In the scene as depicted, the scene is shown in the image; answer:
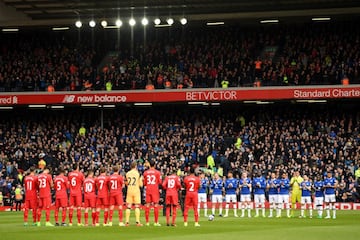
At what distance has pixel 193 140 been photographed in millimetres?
51344

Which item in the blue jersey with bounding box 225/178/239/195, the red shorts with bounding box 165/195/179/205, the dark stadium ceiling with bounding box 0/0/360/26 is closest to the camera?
the red shorts with bounding box 165/195/179/205

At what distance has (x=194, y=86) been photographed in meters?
52.0

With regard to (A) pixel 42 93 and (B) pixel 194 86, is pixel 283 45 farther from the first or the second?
(A) pixel 42 93

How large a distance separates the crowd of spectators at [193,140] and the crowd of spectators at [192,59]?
109 inches

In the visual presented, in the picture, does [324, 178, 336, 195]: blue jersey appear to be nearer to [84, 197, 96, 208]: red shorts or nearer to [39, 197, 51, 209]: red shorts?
[84, 197, 96, 208]: red shorts

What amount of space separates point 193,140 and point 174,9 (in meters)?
8.43

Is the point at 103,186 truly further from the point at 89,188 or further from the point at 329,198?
the point at 329,198

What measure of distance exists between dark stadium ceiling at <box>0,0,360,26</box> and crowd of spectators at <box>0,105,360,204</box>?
20.6ft

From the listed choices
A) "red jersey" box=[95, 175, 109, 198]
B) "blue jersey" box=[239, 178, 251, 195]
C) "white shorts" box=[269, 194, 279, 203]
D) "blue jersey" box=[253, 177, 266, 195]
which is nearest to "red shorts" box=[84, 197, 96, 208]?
"red jersey" box=[95, 175, 109, 198]

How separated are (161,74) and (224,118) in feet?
16.9

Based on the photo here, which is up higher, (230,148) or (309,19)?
(309,19)

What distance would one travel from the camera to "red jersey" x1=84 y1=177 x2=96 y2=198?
2950cm

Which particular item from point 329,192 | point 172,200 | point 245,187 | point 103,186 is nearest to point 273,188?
point 245,187

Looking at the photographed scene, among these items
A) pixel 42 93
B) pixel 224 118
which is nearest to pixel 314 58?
pixel 224 118
